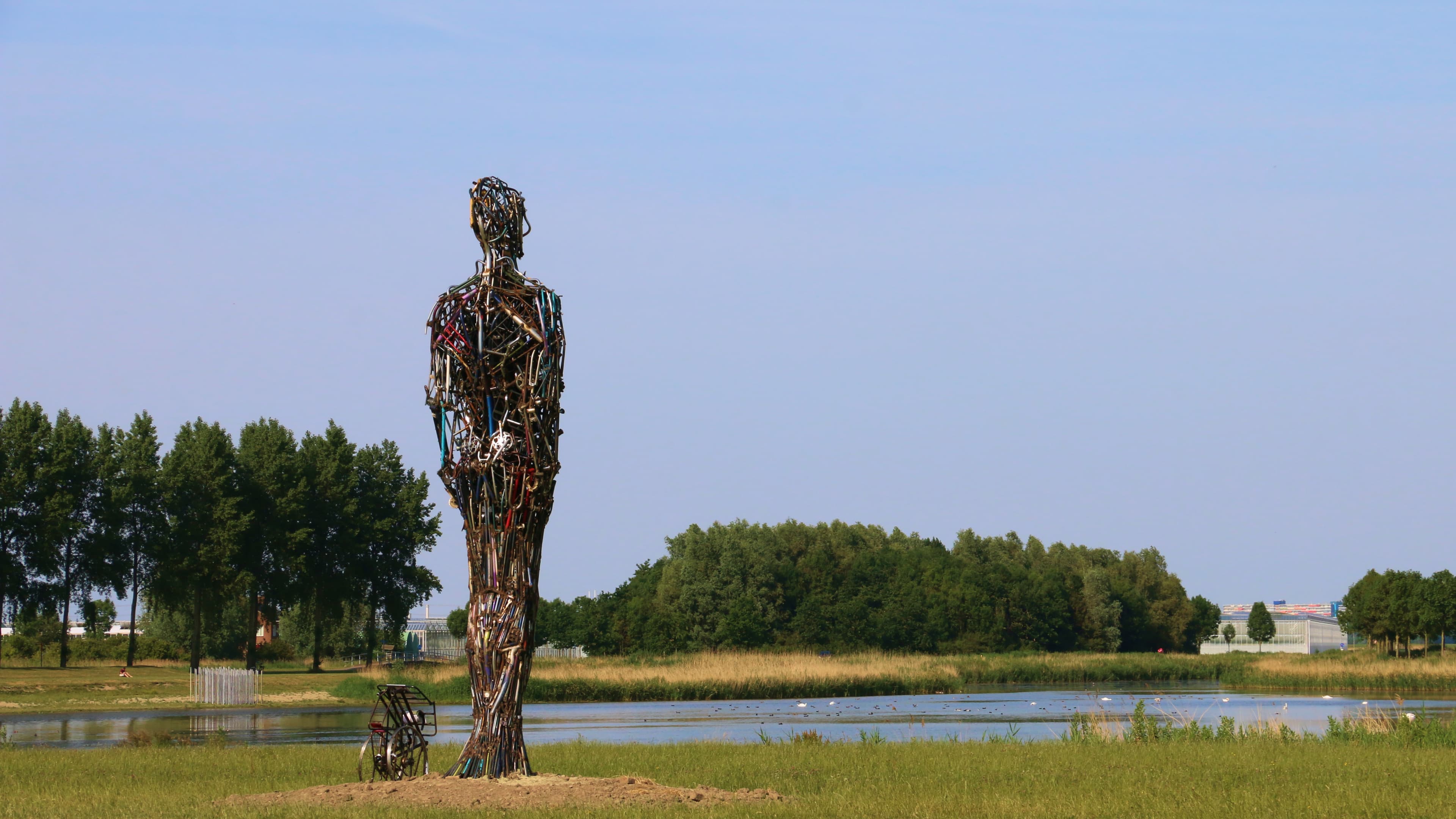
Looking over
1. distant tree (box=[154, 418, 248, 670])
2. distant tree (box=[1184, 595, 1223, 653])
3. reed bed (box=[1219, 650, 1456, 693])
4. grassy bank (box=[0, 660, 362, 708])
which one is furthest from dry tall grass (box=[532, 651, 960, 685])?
distant tree (box=[1184, 595, 1223, 653])

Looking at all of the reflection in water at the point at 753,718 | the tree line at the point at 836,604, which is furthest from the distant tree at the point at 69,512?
the tree line at the point at 836,604

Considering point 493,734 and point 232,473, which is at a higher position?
point 232,473

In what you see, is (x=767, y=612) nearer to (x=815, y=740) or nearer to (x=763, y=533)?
(x=763, y=533)

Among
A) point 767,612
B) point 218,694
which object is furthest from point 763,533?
point 218,694

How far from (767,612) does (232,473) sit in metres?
41.4

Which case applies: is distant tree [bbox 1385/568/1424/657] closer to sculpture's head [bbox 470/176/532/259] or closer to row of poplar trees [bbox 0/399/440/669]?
row of poplar trees [bbox 0/399/440/669]

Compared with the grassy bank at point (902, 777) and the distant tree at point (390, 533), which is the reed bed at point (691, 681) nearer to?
the distant tree at point (390, 533)

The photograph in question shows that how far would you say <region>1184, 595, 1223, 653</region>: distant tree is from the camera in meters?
120

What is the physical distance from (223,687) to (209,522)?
19.6 m

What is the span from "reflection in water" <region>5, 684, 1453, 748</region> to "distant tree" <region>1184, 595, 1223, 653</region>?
2808 inches

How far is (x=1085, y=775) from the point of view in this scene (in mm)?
17422

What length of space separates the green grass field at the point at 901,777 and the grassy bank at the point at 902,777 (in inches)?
1.8

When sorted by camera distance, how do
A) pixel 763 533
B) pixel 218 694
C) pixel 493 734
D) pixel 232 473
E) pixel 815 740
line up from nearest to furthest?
pixel 493 734, pixel 815 740, pixel 218 694, pixel 232 473, pixel 763 533

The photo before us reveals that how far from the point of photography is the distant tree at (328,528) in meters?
69.6
